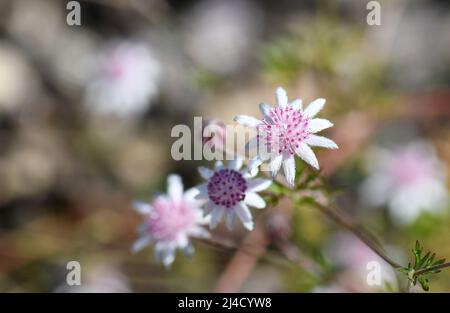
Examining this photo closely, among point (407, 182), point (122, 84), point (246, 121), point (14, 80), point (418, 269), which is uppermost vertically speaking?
point (14, 80)

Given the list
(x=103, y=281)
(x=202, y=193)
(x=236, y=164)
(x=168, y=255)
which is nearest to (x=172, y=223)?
(x=168, y=255)

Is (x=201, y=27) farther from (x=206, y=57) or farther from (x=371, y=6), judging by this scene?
(x=371, y=6)

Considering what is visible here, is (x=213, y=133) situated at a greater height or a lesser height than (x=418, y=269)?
greater

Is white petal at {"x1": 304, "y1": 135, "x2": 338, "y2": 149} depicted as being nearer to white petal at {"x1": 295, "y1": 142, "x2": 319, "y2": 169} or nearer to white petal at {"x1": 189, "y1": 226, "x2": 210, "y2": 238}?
white petal at {"x1": 295, "y1": 142, "x2": 319, "y2": 169}

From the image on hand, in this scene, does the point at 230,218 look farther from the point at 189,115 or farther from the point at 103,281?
the point at 189,115

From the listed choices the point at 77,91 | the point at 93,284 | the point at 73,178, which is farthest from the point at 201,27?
the point at 93,284

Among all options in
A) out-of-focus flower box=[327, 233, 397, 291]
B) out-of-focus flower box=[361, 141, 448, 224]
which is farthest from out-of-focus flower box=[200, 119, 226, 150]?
out-of-focus flower box=[361, 141, 448, 224]
